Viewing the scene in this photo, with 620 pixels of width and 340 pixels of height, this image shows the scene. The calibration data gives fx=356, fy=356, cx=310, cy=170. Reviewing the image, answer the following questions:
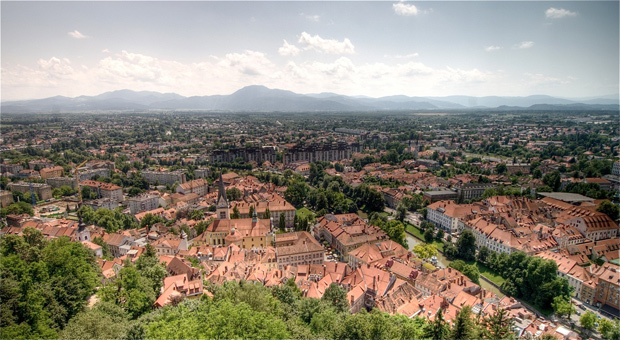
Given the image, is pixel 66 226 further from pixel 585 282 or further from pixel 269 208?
pixel 585 282

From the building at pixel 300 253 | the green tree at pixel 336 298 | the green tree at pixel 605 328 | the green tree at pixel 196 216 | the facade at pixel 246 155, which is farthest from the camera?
the facade at pixel 246 155

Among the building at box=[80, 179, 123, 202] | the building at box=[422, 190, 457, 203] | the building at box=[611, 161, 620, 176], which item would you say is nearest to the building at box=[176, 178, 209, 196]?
the building at box=[80, 179, 123, 202]

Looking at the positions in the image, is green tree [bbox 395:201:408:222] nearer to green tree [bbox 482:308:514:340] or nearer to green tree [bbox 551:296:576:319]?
green tree [bbox 551:296:576:319]

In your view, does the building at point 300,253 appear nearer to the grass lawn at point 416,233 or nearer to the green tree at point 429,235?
the green tree at point 429,235

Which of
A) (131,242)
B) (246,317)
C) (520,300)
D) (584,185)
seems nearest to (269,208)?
(131,242)

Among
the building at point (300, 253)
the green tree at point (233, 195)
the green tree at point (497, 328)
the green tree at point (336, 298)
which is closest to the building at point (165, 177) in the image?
the green tree at point (233, 195)

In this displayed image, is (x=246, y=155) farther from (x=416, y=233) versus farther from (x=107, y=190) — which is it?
(x=416, y=233)

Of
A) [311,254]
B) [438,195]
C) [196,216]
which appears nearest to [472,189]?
[438,195]
